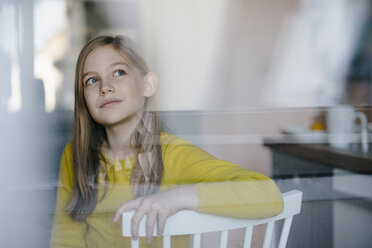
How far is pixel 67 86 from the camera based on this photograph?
82 centimetres

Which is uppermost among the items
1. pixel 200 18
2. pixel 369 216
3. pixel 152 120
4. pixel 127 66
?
pixel 200 18

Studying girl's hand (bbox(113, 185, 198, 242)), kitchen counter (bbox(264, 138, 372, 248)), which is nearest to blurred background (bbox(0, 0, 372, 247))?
kitchen counter (bbox(264, 138, 372, 248))

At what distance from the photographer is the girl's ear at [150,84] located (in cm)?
84

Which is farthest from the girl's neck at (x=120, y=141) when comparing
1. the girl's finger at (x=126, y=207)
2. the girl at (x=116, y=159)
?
the girl's finger at (x=126, y=207)

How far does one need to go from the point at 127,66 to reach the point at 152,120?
5.1 inches

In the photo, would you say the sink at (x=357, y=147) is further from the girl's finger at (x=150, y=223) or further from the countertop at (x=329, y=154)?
the girl's finger at (x=150, y=223)

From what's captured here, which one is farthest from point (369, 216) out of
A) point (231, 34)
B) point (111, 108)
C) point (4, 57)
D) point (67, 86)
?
point (4, 57)

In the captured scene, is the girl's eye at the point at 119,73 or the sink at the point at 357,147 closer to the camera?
the girl's eye at the point at 119,73

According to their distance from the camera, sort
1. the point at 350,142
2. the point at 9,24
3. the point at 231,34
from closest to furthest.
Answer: the point at 9,24
the point at 231,34
the point at 350,142

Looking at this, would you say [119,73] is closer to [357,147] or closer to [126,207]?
[126,207]

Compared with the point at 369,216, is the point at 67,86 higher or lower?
higher

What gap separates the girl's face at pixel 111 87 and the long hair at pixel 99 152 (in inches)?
0.5

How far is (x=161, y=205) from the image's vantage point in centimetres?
70

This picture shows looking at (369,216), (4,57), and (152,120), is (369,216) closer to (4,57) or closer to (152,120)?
(152,120)
